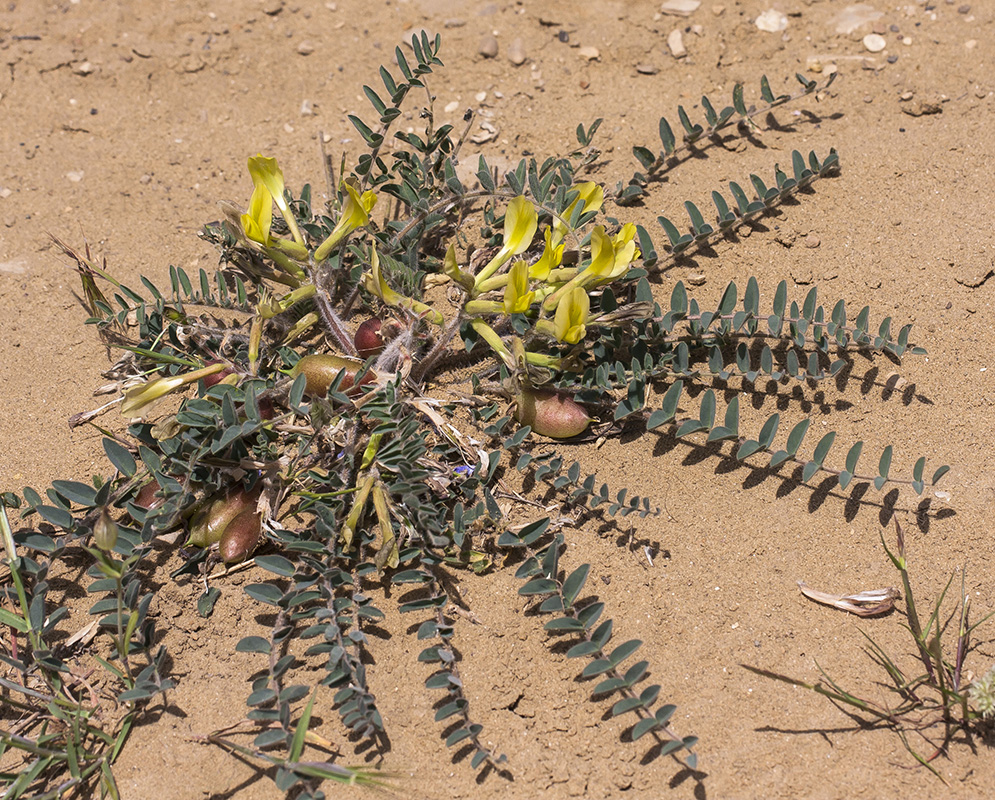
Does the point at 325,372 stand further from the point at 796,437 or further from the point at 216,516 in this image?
the point at 796,437

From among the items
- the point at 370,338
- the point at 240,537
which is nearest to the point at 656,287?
the point at 370,338

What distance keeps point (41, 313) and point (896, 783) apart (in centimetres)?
310

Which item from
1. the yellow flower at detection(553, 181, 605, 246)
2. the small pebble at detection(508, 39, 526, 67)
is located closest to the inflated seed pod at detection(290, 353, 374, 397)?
the yellow flower at detection(553, 181, 605, 246)

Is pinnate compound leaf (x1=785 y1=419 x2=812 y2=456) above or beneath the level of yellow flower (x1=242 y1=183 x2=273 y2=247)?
beneath

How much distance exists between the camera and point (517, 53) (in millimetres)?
3799

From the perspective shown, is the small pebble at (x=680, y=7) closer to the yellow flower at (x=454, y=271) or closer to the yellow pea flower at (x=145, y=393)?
the yellow flower at (x=454, y=271)

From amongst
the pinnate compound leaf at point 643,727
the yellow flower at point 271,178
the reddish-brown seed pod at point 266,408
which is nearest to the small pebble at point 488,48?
the yellow flower at point 271,178

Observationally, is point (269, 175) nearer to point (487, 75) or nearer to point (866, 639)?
point (487, 75)

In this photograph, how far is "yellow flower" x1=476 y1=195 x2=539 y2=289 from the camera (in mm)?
2344

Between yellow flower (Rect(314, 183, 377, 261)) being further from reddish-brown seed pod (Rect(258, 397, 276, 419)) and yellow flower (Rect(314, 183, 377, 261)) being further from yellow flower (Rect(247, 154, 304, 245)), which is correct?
reddish-brown seed pod (Rect(258, 397, 276, 419))

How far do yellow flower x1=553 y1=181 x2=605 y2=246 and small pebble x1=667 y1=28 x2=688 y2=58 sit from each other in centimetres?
151

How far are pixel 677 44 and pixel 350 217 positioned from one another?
2.08 metres

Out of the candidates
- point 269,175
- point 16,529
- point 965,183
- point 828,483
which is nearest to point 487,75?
point 269,175

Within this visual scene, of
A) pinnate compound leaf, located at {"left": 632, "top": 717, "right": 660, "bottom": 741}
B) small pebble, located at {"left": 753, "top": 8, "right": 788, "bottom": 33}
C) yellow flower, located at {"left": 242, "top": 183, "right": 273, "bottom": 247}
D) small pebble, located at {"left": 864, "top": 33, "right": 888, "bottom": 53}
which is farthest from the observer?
small pebble, located at {"left": 753, "top": 8, "right": 788, "bottom": 33}
